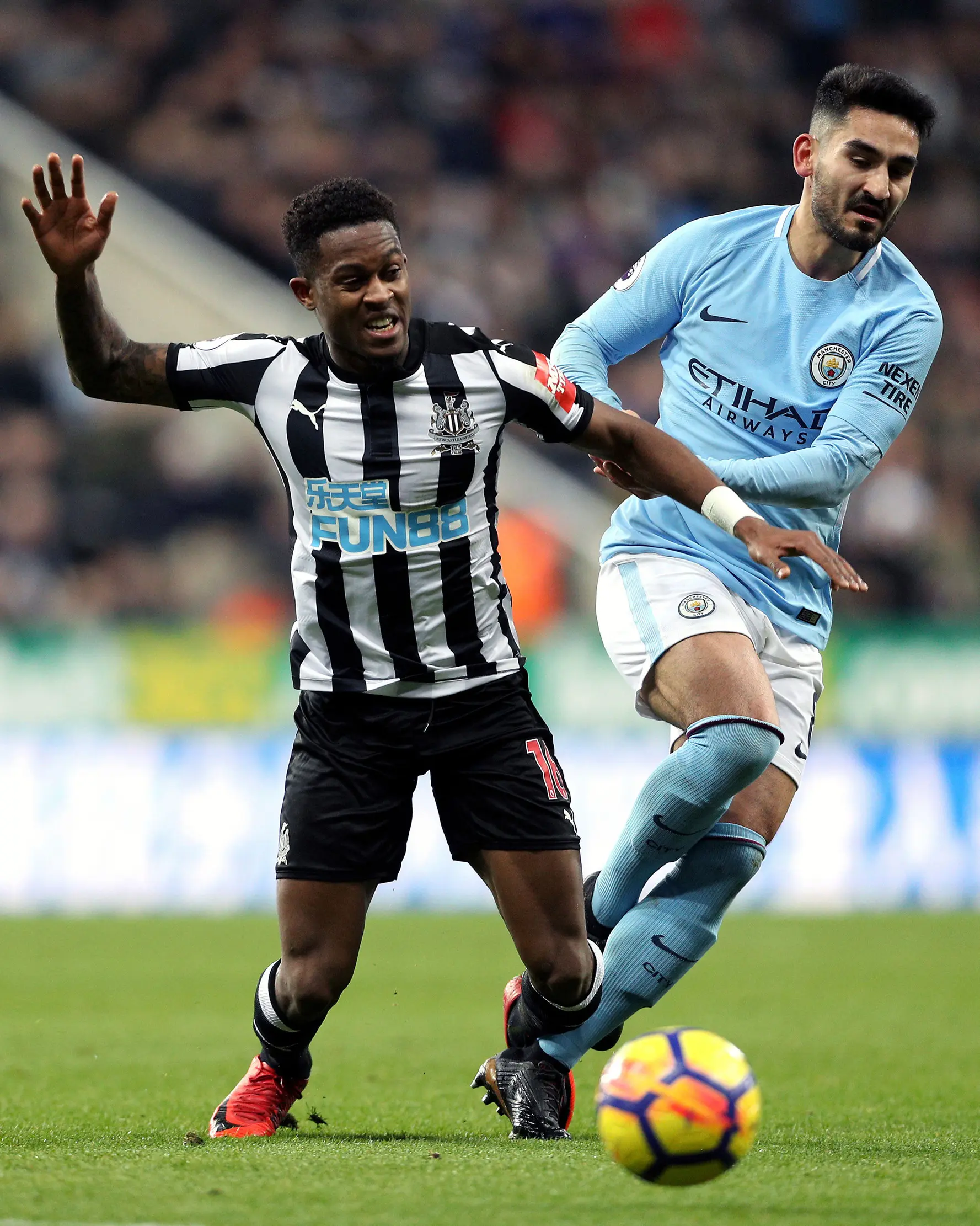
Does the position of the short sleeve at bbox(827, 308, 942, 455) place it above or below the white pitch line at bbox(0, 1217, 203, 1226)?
above

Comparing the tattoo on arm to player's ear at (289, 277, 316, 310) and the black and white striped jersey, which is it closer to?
the black and white striped jersey

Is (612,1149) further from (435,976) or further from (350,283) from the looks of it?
(435,976)

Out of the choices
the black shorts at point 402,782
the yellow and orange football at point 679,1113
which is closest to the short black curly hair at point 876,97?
the black shorts at point 402,782

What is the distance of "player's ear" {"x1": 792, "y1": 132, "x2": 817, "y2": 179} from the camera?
508cm

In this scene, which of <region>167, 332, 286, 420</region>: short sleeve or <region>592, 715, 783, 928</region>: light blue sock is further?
<region>592, 715, 783, 928</region>: light blue sock

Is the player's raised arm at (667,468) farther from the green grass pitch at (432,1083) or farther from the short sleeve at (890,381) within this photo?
the green grass pitch at (432,1083)

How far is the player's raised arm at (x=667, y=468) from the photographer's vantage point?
4352mm

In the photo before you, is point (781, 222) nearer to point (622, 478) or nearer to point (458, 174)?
point (622, 478)

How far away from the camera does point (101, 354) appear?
4.31m

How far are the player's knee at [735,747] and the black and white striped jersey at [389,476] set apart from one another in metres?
0.61

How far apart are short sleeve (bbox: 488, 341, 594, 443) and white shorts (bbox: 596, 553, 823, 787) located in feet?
2.12

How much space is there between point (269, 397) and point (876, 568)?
30.6ft

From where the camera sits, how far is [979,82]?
17.3m

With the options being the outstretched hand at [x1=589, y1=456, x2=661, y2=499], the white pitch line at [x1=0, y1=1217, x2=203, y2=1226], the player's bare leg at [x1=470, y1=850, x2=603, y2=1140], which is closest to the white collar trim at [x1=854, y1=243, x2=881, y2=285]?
the outstretched hand at [x1=589, y1=456, x2=661, y2=499]
